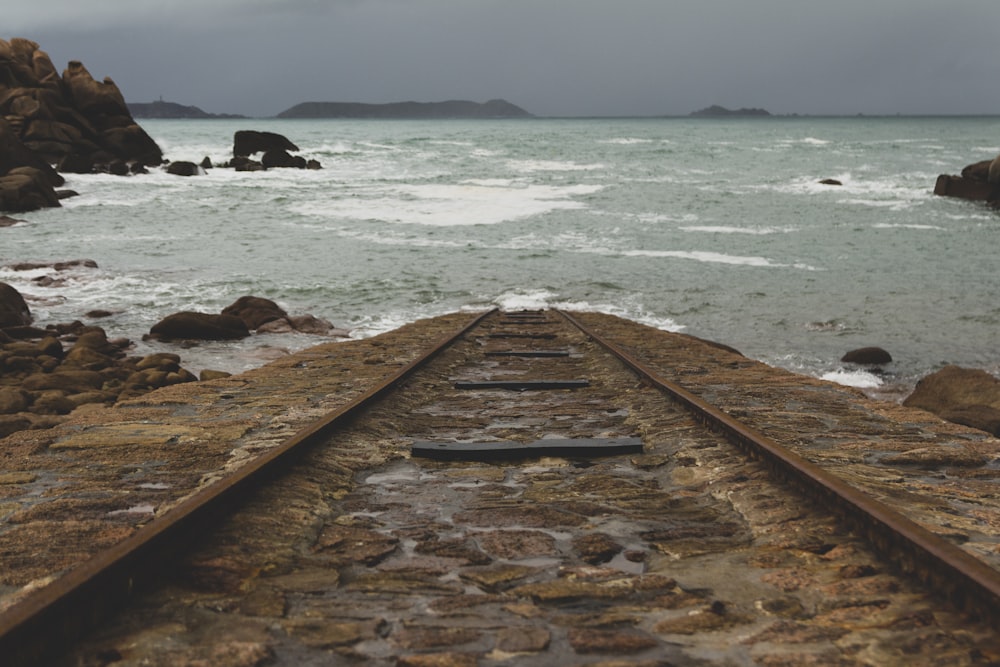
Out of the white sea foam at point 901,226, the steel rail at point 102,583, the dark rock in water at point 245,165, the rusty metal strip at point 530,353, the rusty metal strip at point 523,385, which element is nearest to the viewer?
the steel rail at point 102,583

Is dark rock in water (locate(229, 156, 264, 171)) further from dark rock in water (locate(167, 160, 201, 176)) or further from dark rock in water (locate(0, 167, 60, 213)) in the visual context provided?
dark rock in water (locate(0, 167, 60, 213))

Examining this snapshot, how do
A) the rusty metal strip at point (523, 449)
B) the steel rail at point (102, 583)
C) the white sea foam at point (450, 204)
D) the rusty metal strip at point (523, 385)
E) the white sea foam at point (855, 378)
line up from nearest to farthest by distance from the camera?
the steel rail at point (102, 583) → the rusty metal strip at point (523, 449) → the rusty metal strip at point (523, 385) → the white sea foam at point (855, 378) → the white sea foam at point (450, 204)

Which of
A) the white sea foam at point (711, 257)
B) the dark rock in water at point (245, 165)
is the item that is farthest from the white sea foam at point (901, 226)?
the dark rock in water at point (245, 165)

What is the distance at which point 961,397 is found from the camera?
9.99 metres

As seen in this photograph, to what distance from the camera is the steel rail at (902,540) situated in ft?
7.40

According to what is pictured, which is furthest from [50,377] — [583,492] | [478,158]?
[478,158]

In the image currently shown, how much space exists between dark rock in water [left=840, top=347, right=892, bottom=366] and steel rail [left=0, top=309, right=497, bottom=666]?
1281 cm

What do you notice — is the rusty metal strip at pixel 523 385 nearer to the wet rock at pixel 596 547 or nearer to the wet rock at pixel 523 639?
the wet rock at pixel 596 547

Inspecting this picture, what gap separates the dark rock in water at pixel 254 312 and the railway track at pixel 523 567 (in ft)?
38.0

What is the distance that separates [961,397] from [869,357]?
4304mm

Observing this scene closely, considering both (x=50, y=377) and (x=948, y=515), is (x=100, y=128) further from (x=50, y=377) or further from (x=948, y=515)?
(x=948, y=515)

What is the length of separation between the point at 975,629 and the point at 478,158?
75.7 metres

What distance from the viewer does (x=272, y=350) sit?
13961 mm

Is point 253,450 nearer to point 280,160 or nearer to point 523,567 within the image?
point 523,567
